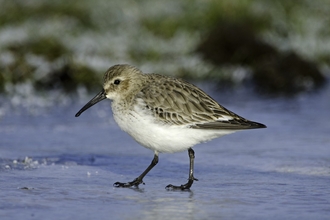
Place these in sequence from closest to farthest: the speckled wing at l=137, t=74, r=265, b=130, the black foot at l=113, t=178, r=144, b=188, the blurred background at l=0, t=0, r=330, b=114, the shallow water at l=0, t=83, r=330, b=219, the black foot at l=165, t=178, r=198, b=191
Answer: the shallow water at l=0, t=83, r=330, b=219 < the black foot at l=165, t=178, r=198, b=191 < the black foot at l=113, t=178, r=144, b=188 < the speckled wing at l=137, t=74, r=265, b=130 < the blurred background at l=0, t=0, r=330, b=114

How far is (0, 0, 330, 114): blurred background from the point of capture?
12.8 meters

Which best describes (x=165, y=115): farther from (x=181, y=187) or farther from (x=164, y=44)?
(x=164, y=44)

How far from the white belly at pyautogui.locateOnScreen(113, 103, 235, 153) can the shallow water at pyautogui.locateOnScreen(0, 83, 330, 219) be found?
39 centimetres

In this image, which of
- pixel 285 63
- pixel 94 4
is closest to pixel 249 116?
pixel 285 63

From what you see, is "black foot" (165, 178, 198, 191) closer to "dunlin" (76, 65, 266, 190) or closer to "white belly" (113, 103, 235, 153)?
"dunlin" (76, 65, 266, 190)

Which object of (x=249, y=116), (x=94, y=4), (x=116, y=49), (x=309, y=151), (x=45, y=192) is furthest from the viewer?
(x=94, y=4)

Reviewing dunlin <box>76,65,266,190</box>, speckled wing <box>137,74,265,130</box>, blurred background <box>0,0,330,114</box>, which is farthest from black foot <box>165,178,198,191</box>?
blurred background <box>0,0,330,114</box>

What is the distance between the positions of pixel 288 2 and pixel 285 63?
A: 557cm

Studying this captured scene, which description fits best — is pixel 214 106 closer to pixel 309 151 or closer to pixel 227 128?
pixel 227 128

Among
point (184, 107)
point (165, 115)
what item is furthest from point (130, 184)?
point (184, 107)

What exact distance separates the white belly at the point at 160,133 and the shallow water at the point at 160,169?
1.29ft

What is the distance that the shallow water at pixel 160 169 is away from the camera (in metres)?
5.59

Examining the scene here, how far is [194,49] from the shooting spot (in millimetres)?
14984

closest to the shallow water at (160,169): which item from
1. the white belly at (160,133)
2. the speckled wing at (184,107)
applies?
the white belly at (160,133)
